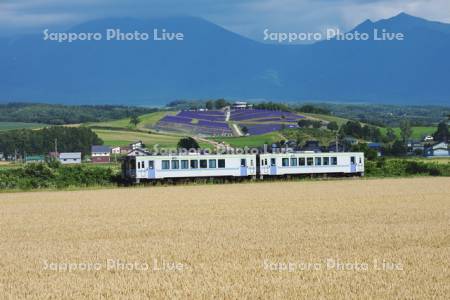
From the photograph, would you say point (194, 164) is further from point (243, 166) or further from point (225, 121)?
point (225, 121)

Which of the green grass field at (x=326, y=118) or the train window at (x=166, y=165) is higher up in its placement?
the green grass field at (x=326, y=118)

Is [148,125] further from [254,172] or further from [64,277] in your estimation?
[64,277]

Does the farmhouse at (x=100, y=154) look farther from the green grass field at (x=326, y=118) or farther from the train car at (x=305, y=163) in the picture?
the train car at (x=305, y=163)

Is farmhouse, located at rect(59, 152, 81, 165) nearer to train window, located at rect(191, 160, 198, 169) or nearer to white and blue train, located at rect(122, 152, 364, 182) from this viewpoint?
white and blue train, located at rect(122, 152, 364, 182)

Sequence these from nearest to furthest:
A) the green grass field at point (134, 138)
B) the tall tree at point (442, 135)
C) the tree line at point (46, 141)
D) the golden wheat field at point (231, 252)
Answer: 1. the golden wheat field at point (231, 252)
2. the green grass field at point (134, 138)
3. the tree line at point (46, 141)
4. the tall tree at point (442, 135)

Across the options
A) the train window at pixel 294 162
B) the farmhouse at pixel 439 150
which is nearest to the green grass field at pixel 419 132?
the farmhouse at pixel 439 150

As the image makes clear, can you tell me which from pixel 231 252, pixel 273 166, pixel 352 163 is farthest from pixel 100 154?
pixel 231 252
